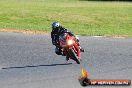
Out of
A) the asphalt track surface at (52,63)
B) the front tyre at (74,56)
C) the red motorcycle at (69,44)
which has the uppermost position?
the red motorcycle at (69,44)

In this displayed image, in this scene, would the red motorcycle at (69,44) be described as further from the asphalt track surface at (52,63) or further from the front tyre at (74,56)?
the asphalt track surface at (52,63)

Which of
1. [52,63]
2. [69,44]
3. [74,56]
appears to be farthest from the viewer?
[52,63]

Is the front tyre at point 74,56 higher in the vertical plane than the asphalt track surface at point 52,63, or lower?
higher

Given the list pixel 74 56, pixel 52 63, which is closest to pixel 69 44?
pixel 74 56

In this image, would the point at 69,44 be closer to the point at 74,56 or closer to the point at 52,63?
the point at 74,56

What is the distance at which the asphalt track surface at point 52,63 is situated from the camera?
1264cm

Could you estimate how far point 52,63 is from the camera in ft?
49.5

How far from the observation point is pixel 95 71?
13.8 meters

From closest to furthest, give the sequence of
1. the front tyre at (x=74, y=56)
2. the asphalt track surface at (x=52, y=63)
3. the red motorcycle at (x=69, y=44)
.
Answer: the asphalt track surface at (x=52, y=63) < the red motorcycle at (x=69, y=44) < the front tyre at (x=74, y=56)

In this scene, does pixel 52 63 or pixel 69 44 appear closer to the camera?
pixel 69 44

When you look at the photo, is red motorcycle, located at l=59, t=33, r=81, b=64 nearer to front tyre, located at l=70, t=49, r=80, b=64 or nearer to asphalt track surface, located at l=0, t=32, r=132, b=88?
front tyre, located at l=70, t=49, r=80, b=64

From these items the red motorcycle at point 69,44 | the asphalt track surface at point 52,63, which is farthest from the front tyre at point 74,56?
the asphalt track surface at point 52,63

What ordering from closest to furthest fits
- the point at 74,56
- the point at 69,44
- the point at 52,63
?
the point at 69,44 → the point at 74,56 → the point at 52,63

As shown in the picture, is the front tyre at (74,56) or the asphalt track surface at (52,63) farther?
the front tyre at (74,56)
